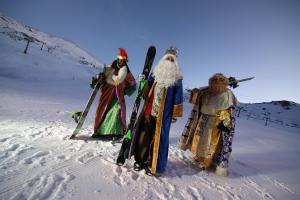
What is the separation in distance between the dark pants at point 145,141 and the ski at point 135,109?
0.17m

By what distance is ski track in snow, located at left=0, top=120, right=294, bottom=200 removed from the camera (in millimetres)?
2387

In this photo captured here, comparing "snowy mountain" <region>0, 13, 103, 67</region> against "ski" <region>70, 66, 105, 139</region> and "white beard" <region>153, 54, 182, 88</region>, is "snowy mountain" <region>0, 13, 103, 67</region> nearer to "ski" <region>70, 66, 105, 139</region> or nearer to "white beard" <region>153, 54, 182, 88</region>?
"ski" <region>70, 66, 105, 139</region>

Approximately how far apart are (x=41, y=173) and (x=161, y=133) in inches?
70.7

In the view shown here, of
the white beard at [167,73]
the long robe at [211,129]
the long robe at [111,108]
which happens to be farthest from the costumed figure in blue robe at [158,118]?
the long robe at [111,108]

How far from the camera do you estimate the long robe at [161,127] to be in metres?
3.47

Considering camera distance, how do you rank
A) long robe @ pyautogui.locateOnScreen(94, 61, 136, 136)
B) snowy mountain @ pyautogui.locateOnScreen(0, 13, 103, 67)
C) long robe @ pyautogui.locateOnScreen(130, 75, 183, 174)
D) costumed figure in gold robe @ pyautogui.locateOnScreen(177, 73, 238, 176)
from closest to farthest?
long robe @ pyautogui.locateOnScreen(130, 75, 183, 174) → costumed figure in gold robe @ pyautogui.locateOnScreen(177, 73, 238, 176) → long robe @ pyautogui.locateOnScreen(94, 61, 136, 136) → snowy mountain @ pyautogui.locateOnScreen(0, 13, 103, 67)

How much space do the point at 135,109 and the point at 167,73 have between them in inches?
32.9

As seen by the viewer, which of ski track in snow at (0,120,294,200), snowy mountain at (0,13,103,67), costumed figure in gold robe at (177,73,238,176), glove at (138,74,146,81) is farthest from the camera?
snowy mountain at (0,13,103,67)

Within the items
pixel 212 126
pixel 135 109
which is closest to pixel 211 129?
pixel 212 126

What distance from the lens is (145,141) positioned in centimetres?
361

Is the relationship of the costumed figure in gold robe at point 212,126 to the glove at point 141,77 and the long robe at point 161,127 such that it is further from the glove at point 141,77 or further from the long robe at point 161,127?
the glove at point 141,77

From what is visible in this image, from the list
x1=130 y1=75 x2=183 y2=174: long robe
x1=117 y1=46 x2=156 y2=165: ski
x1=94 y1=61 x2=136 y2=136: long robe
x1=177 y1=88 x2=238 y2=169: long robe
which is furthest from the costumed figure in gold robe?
x1=94 y1=61 x2=136 y2=136: long robe

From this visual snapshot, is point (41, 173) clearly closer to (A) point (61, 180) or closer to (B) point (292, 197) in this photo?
(A) point (61, 180)

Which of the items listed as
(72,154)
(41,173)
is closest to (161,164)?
(72,154)
